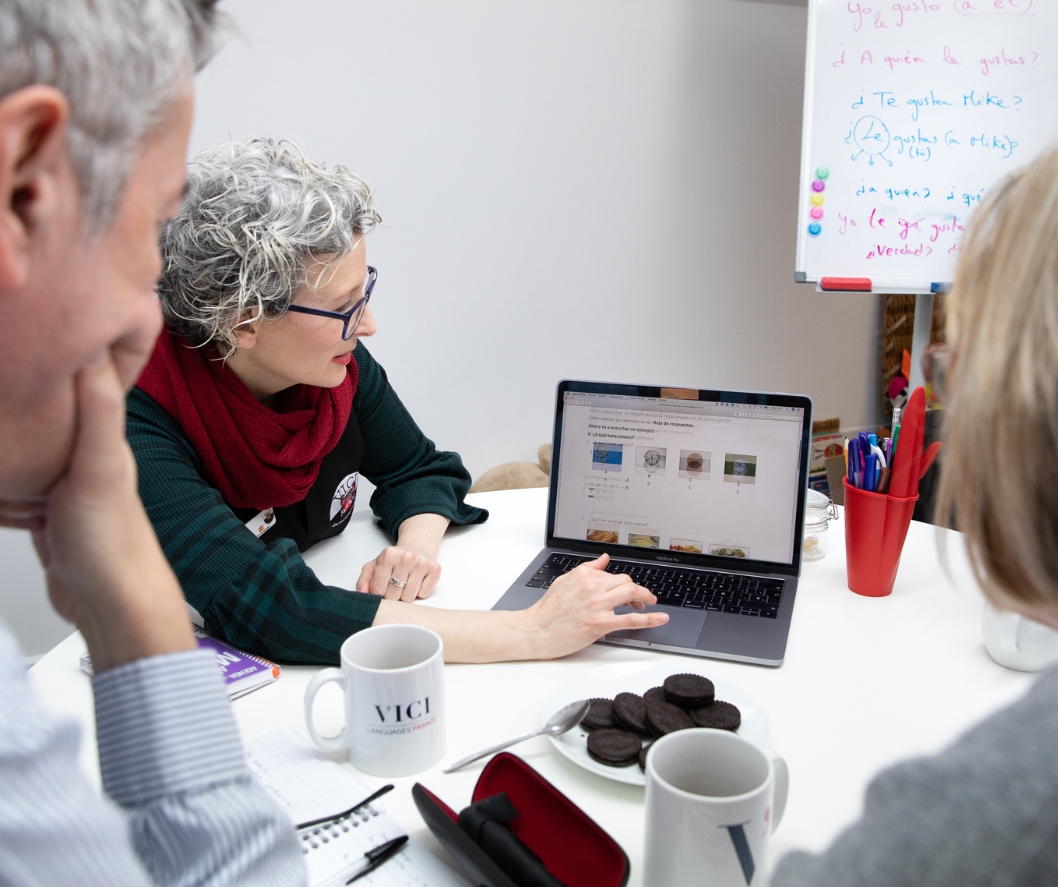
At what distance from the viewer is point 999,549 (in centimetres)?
45

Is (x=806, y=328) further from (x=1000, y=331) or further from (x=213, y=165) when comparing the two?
(x=1000, y=331)

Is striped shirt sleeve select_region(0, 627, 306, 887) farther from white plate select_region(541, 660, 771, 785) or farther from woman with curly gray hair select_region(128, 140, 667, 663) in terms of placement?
woman with curly gray hair select_region(128, 140, 667, 663)

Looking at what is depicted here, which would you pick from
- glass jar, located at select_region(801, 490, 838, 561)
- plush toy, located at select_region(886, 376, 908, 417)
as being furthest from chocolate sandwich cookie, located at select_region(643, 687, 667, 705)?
plush toy, located at select_region(886, 376, 908, 417)

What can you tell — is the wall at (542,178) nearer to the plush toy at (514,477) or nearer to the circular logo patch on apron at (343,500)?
the plush toy at (514,477)

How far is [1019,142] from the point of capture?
6.41ft

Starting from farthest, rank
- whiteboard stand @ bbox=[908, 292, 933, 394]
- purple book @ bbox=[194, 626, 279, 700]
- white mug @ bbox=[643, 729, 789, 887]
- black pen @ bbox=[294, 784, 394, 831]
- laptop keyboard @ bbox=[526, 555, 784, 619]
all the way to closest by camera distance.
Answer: whiteboard stand @ bbox=[908, 292, 933, 394]
laptop keyboard @ bbox=[526, 555, 784, 619]
purple book @ bbox=[194, 626, 279, 700]
black pen @ bbox=[294, 784, 394, 831]
white mug @ bbox=[643, 729, 789, 887]

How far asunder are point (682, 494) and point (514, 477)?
4.21ft

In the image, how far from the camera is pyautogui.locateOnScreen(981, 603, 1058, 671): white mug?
0.84m

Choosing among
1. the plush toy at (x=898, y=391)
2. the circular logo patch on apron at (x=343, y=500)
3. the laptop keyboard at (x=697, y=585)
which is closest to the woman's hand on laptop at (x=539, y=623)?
the laptop keyboard at (x=697, y=585)

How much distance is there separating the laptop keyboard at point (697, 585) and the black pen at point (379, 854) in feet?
1.56

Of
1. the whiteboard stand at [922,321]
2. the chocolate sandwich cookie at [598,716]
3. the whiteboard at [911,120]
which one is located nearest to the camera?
the chocolate sandwich cookie at [598,716]

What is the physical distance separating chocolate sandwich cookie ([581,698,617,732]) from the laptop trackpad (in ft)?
0.59

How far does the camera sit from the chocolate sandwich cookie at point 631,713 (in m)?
0.73

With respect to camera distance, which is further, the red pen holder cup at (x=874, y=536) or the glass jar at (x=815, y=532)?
the glass jar at (x=815, y=532)
